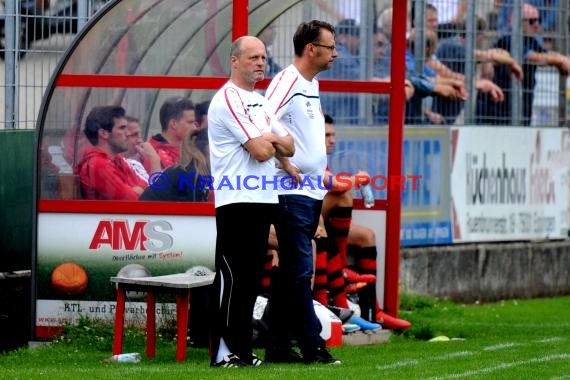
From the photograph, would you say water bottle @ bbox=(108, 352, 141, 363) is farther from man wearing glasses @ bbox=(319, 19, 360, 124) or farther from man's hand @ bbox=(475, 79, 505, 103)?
man's hand @ bbox=(475, 79, 505, 103)

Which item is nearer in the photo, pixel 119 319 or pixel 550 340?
pixel 119 319

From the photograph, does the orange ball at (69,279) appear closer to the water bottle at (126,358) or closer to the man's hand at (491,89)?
the water bottle at (126,358)

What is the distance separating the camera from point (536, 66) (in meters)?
18.7

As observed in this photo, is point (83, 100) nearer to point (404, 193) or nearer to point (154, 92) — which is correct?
point (154, 92)

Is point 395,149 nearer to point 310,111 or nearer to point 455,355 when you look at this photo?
point 455,355

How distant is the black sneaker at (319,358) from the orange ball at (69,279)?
2.41 m

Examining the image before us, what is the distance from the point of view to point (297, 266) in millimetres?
10289

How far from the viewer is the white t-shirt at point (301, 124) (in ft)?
33.7

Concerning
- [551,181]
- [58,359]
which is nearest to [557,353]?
[58,359]

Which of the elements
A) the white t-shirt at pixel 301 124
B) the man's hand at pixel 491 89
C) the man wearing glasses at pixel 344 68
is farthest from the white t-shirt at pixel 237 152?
the man's hand at pixel 491 89

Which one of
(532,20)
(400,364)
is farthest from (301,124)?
(532,20)

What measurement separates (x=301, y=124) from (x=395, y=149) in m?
3.46

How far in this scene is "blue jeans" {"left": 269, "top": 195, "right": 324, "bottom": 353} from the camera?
10258 millimetres

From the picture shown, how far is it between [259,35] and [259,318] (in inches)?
105
